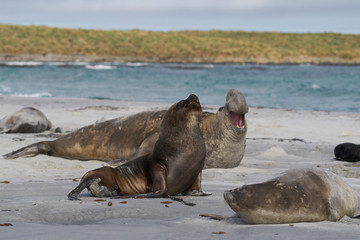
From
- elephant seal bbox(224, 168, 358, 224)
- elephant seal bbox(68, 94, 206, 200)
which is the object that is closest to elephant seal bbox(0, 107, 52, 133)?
elephant seal bbox(68, 94, 206, 200)

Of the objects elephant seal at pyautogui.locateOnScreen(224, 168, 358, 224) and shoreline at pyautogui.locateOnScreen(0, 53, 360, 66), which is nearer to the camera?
elephant seal at pyautogui.locateOnScreen(224, 168, 358, 224)

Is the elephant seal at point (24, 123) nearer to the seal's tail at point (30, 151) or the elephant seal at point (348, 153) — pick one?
the seal's tail at point (30, 151)

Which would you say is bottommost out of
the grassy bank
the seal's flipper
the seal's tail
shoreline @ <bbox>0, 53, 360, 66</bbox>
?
the seal's tail

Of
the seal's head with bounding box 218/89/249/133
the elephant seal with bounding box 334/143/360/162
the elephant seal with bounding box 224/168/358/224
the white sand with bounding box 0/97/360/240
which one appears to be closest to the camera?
the white sand with bounding box 0/97/360/240

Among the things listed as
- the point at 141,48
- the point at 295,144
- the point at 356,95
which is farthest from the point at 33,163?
the point at 141,48

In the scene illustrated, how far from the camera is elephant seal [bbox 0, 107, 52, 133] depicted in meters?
10.6

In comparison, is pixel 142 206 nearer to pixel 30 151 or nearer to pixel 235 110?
pixel 235 110

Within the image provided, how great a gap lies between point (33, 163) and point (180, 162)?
2.82 meters

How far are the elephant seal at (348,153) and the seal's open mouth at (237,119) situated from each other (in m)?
1.87

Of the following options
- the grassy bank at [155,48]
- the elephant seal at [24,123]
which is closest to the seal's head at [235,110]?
the elephant seal at [24,123]

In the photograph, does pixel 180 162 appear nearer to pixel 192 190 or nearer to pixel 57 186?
pixel 192 190

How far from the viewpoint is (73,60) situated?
5691 centimetres

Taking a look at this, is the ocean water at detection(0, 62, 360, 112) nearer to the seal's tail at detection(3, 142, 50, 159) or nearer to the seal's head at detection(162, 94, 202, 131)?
the seal's tail at detection(3, 142, 50, 159)

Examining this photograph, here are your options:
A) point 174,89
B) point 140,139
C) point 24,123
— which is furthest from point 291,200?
point 174,89
